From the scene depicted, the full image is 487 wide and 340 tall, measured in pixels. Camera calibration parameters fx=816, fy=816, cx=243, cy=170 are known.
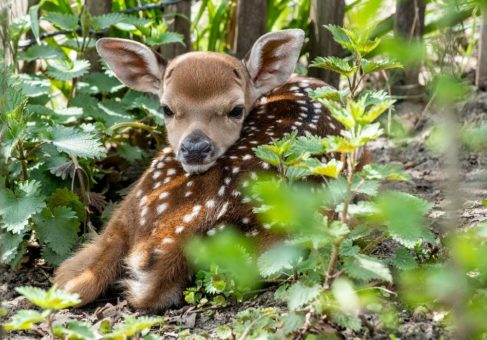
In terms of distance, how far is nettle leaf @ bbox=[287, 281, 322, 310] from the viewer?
8.08ft

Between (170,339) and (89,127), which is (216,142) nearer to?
(89,127)

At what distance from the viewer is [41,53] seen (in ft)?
15.4

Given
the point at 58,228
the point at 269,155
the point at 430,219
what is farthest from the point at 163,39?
the point at 269,155

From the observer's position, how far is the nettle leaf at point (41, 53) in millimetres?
4637

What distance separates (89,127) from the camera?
4.07 metres

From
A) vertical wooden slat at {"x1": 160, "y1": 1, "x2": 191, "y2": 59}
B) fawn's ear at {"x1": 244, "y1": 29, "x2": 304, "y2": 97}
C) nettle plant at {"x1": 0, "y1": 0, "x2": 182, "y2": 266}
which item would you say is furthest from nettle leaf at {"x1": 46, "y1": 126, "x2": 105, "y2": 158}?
vertical wooden slat at {"x1": 160, "y1": 1, "x2": 191, "y2": 59}

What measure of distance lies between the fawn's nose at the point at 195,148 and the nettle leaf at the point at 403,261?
1.10 meters

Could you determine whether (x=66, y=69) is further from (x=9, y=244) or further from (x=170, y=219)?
(x=170, y=219)

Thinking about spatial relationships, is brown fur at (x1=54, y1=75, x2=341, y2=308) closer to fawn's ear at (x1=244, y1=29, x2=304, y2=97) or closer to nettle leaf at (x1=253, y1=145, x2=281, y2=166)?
fawn's ear at (x1=244, y1=29, x2=304, y2=97)

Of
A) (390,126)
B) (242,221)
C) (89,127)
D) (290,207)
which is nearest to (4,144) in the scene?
(89,127)

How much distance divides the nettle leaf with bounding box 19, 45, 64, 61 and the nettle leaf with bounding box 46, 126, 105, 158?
834 mm

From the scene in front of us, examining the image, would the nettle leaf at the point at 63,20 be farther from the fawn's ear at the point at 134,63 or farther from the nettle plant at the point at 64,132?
the fawn's ear at the point at 134,63

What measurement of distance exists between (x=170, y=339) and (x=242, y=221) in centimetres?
56

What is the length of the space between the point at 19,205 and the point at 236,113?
114 centimetres
